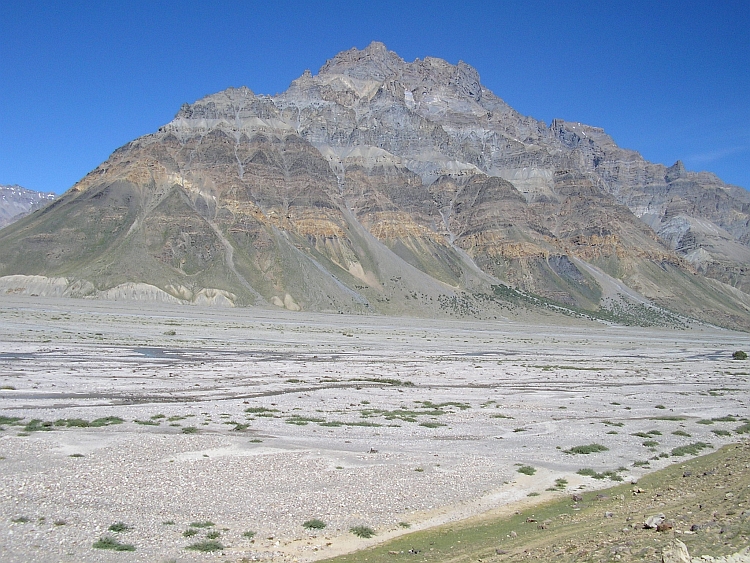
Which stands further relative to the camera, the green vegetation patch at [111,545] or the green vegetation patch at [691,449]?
the green vegetation patch at [691,449]

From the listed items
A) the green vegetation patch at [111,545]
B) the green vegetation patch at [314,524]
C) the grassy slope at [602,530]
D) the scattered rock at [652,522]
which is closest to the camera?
the grassy slope at [602,530]

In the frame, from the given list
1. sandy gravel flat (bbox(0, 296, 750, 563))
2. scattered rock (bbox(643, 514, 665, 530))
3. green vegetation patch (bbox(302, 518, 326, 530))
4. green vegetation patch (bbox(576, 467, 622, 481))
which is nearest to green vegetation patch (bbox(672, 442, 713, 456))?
sandy gravel flat (bbox(0, 296, 750, 563))

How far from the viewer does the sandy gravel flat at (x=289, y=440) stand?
13609mm

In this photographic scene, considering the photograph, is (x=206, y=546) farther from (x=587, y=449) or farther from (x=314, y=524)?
(x=587, y=449)

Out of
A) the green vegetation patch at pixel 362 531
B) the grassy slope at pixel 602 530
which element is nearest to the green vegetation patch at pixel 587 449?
the grassy slope at pixel 602 530

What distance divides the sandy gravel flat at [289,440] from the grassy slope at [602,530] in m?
0.96

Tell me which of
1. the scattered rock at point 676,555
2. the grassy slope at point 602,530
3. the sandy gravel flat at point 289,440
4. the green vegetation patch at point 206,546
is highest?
the scattered rock at point 676,555

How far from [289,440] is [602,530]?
13172 mm

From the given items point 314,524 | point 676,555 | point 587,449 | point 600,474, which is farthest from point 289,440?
point 676,555

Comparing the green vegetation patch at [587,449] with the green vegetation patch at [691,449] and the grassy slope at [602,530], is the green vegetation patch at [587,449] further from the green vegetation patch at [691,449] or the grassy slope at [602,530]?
the grassy slope at [602,530]

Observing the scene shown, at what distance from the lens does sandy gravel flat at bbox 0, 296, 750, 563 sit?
536 inches

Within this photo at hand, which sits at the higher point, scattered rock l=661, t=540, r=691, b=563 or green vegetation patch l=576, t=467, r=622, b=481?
scattered rock l=661, t=540, r=691, b=563

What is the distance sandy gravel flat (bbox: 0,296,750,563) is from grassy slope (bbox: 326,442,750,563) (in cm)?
96

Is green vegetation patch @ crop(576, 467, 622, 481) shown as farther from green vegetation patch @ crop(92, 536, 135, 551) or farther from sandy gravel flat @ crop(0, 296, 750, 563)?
green vegetation patch @ crop(92, 536, 135, 551)
